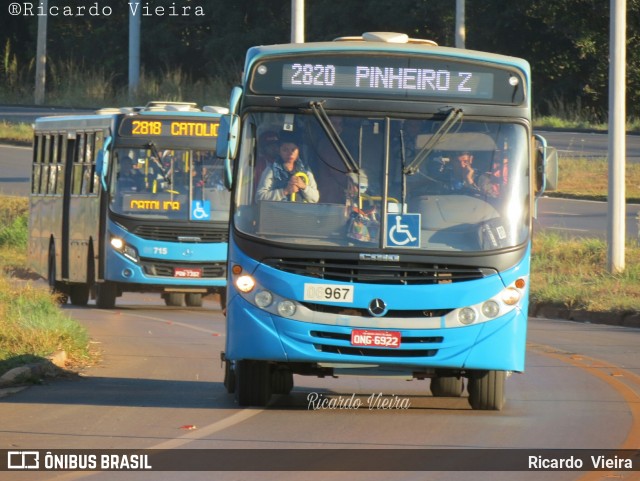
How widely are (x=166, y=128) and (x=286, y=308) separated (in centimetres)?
1323

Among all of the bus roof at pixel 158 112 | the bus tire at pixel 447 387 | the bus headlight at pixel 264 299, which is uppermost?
the bus roof at pixel 158 112

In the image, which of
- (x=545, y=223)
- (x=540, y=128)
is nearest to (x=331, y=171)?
(x=545, y=223)

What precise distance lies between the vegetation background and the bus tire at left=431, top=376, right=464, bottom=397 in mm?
42812

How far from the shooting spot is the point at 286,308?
39.4 feet

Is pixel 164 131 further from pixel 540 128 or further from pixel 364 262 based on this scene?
pixel 540 128

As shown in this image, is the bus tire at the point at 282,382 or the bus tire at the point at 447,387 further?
the bus tire at the point at 447,387

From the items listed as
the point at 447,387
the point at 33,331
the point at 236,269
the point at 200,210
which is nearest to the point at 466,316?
the point at 236,269

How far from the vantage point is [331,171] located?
488 inches

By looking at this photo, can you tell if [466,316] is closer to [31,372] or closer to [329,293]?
[329,293]

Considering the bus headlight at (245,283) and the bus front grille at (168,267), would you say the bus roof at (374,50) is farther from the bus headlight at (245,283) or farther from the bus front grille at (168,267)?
the bus front grille at (168,267)

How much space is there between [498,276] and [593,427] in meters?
1.37

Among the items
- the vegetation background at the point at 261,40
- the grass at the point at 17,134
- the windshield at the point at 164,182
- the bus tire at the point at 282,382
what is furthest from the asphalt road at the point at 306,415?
the vegetation background at the point at 261,40

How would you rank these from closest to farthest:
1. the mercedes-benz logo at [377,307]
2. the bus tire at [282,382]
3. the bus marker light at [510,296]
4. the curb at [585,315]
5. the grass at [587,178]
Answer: the mercedes-benz logo at [377,307]
the bus marker light at [510,296]
the bus tire at [282,382]
the curb at [585,315]
the grass at [587,178]

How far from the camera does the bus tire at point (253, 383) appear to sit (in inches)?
492
